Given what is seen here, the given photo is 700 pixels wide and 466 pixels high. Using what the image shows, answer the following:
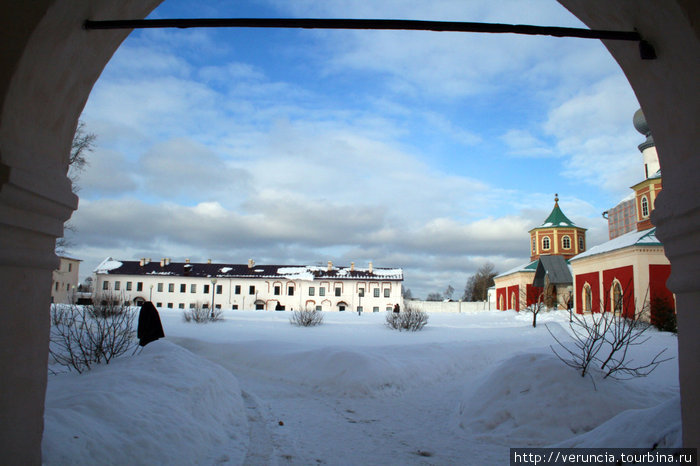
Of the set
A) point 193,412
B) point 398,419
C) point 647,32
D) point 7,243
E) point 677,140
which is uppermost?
point 647,32

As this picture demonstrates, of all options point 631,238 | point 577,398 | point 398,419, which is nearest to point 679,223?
point 577,398

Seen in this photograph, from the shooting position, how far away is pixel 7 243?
2.86m

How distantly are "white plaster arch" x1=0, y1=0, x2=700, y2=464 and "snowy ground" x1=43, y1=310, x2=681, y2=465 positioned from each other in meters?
1.01

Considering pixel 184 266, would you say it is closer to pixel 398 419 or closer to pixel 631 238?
pixel 631 238

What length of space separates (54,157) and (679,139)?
13.4 ft

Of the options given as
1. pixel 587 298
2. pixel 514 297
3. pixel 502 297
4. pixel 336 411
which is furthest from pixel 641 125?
pixel 336 411

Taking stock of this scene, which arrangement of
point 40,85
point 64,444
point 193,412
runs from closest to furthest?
point 40,85 → point 64,444 → point 193,412

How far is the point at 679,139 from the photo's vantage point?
3.03m

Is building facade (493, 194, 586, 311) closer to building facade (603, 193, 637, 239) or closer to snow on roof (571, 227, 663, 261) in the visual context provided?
building facade (603, 193, 637, 239)

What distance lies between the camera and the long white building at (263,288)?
56.6 meters

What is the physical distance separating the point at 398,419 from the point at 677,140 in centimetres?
682

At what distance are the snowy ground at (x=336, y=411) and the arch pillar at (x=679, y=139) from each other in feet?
3.88

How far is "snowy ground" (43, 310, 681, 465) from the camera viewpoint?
452 centimetres

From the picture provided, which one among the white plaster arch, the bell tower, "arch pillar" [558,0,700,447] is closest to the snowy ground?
the white plaster arch
